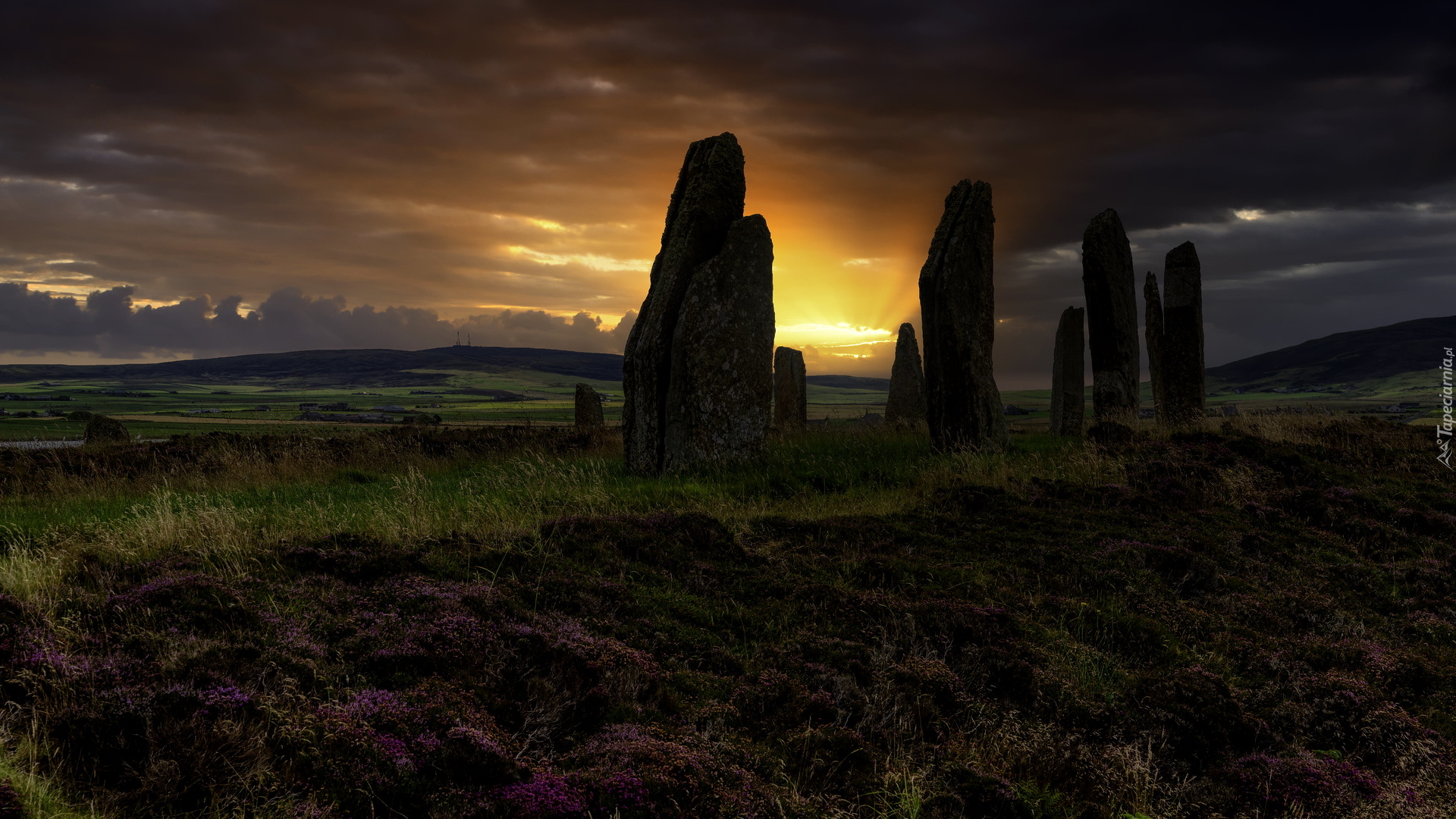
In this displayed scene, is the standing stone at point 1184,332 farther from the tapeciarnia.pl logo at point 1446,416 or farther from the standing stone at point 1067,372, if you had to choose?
the tapeciarnia.pl logo at point 1446,416

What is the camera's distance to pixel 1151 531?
1088cm

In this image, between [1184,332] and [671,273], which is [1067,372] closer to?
[1184,332]

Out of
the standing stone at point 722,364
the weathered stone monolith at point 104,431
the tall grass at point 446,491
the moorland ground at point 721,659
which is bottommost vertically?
the moorland ground at point 721,659

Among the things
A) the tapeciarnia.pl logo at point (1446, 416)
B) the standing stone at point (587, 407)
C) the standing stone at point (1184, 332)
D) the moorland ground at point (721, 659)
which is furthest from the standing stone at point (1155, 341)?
the standing stone at point (587, 407)

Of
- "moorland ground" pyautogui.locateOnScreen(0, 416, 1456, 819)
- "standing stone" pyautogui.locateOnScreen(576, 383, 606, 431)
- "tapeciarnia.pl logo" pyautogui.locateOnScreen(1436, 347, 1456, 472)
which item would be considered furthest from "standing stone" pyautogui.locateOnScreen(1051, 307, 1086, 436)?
"standing stone" pyautogui.locateOnScreen(576, 383, 606, 431)

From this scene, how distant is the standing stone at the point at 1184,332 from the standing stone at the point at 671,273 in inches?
550

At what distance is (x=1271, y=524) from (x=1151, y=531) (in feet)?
9.19

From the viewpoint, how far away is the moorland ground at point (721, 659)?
4145mm

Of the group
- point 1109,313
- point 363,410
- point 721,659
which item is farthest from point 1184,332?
point 363,410

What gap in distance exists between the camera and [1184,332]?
74.1ft

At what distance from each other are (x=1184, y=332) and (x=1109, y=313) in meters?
3.01

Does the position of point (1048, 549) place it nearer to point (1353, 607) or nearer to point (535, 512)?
point (1353, 607)

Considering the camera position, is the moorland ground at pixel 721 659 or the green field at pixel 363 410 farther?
the green field at pixel 363 410

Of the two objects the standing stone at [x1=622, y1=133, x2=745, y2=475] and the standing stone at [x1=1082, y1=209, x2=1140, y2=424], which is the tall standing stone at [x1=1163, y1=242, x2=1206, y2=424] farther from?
the standing stone at [x1=622, y1=133, x2=745, y2=475]
